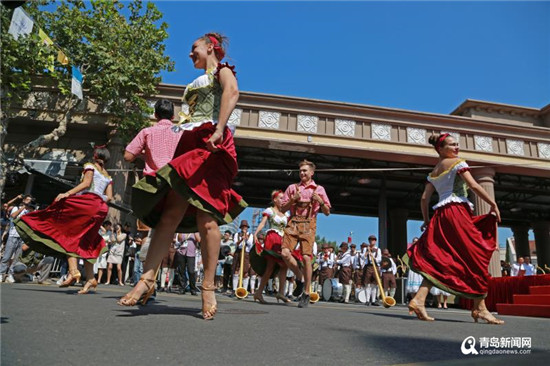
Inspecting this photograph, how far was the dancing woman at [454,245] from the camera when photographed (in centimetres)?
425

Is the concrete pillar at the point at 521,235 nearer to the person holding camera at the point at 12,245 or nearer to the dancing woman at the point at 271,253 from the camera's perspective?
the dancing woman at the point at 271,253

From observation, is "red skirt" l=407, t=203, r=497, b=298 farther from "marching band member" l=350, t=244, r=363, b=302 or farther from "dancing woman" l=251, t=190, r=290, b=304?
"marching band member" l=350, t=244, r=363, b=302

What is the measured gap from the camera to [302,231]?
6102mm

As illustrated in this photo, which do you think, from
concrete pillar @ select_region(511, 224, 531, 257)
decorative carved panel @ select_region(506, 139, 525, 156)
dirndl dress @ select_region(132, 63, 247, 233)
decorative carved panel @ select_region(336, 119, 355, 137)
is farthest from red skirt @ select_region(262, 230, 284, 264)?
concrete pillar @ select_region(511, 224, 531, 257)

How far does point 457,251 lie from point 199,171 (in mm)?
2968

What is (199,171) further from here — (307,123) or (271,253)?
(307,123)

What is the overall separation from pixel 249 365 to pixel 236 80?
2.28m

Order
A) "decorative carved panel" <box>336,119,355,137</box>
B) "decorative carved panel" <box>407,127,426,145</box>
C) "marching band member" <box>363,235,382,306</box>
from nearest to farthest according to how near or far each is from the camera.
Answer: "marching band member" <box>363,235,382,306</box> → "decorative carved panel" <box>336,119,355,137</box> → "decorative carved panel" <box>407,127,426,145</box>

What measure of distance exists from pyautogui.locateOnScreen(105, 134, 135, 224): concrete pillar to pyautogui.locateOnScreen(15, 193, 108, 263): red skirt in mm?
10380

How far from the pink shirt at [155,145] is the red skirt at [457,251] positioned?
9.29 ft

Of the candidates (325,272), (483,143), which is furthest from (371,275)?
(483,143)

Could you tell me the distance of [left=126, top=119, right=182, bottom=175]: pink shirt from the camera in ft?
12.0

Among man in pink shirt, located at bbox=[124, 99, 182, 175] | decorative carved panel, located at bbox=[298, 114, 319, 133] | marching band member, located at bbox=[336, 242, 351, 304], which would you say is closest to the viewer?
man in pink shirt, located at bbox=[124, 99, 182, 175]

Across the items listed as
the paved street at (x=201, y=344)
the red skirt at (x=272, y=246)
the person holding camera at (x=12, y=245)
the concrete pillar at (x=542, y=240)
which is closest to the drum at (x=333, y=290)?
the red skirt at (x=272, y=246)
